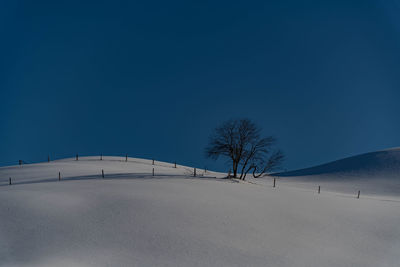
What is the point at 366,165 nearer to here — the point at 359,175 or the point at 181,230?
the point at 359,175

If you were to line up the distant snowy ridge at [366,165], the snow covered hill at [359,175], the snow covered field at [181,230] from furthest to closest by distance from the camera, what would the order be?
1. the distant snowy ridge at [366,165]
2. the snow covered hill at [359,175]
3. the snow covered field at [181,230]

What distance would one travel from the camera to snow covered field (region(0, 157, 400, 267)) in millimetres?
12820

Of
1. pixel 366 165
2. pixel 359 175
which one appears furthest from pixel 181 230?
pixel 366 165

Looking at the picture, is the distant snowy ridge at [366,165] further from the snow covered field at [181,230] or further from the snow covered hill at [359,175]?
the snow covered field at [181,230]

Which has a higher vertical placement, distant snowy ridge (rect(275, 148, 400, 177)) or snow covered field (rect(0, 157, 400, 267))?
distant snowy ridge (rect(275, 148, 400, 177))

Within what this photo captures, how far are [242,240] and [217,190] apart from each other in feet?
31.3

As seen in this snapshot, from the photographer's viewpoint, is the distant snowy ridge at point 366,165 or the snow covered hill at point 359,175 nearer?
the snow covered hill at point 359,175

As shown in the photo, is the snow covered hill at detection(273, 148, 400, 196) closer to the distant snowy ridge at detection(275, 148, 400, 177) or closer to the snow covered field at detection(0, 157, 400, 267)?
the distant snowy ridge at detection(275, 148, 400, 177)

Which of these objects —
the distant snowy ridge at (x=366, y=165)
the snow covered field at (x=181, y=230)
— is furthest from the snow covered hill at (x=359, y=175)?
the snow covered field at (x=181, y=230)

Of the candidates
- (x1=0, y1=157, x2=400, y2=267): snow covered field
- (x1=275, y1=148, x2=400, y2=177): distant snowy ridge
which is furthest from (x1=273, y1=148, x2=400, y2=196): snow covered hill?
(x1=0, y1=157, x2=400, y2=267): snow covered field

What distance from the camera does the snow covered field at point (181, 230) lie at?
12820mm

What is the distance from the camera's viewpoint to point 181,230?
604 inches

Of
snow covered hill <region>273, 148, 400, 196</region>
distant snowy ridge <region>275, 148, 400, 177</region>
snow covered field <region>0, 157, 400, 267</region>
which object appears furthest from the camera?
distant snowy ridge <region>275, 148, 400, 177</region>

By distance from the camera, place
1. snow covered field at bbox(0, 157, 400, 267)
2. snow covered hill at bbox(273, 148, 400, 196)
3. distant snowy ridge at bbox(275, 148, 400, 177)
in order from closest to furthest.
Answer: snow covered field at bbox(0, 157, 400, 267) → snow covered hill at bbox(273, 148, 400, 196) → distant snowy ridge at bbox(275, 148, 400, 177)
